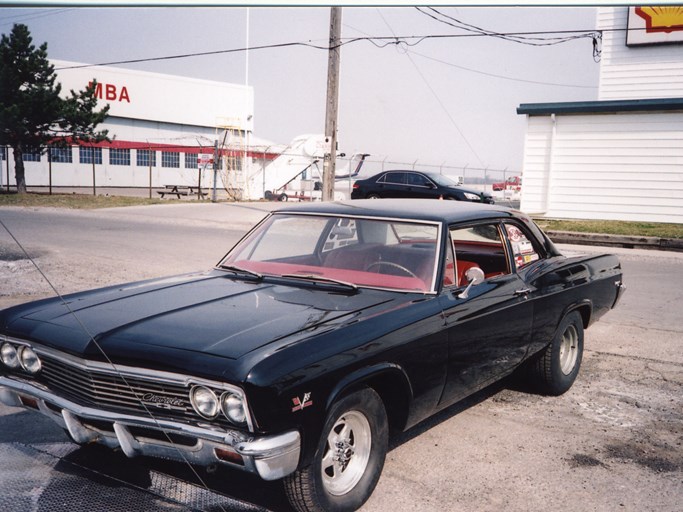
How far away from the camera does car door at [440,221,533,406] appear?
3779 mm

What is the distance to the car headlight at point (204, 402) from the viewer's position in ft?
8.86

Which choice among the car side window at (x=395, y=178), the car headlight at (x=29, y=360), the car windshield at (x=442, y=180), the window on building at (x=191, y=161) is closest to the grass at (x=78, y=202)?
the car side window at (x=395, y=178)

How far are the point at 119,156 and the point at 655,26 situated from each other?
31.8 m

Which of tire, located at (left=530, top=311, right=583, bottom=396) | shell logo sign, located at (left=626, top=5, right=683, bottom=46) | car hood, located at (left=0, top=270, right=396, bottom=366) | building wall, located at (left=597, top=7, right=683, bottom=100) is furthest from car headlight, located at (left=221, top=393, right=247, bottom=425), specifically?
shell logo sign, located at (left=626, top=5, right=683, bottom=46)

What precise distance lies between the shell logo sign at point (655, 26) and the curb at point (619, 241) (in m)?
9.29

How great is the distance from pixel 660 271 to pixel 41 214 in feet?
54.8

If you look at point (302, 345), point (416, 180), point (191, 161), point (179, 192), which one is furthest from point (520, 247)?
point (191, 161)

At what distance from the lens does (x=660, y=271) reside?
461 inches

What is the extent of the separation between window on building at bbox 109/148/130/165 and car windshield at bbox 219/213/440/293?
129 feet

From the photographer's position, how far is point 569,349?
5273mm

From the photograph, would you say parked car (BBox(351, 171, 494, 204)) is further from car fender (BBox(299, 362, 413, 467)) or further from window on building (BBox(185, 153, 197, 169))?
window on building (BBox(185, 153, 197, 169))

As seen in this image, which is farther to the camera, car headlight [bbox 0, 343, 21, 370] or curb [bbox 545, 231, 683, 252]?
curb [bbox 545, 231, 683, 252]

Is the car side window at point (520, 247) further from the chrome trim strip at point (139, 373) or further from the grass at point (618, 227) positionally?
the grass at point (618, 227)

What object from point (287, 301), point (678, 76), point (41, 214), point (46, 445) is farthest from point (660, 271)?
point (41, 214)
